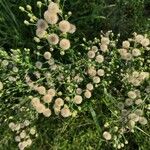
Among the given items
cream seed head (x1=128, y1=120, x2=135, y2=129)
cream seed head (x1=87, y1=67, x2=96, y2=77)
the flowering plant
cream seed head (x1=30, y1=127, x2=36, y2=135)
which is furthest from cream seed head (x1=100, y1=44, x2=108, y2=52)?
cream seed head (x1=30, y1=127, x2=36, y2=135)

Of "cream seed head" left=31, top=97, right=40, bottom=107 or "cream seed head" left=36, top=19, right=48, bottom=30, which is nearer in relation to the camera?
"cream seed head" left=36, top=19, right=48, bottom=30

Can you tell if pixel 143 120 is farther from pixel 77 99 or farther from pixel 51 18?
pixel 51 18

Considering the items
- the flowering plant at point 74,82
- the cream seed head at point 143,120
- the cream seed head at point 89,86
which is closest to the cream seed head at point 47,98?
the flowering plant at point 74,82

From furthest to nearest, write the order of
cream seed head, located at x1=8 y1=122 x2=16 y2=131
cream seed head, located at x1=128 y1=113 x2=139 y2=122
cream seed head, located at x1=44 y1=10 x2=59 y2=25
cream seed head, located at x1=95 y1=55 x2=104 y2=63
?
1. cream seed head, located at x1=8 y1=122 x2=16 y2=131
2. cream seed head, located at x1=95 y1=55 x2=104 y2=63
3. cream seed head, located at x1=128 y1=113 x2=139 y2=122
4. cream seed head, located at x1=44 y1=10 x2=59 y2=25

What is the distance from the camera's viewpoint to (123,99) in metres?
3.26

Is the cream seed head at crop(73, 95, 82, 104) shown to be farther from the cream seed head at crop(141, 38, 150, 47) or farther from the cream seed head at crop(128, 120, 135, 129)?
the cream seed head at crop(141, 38, 150, 47)

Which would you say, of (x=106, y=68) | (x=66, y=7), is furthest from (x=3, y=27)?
(x=106, y=68)

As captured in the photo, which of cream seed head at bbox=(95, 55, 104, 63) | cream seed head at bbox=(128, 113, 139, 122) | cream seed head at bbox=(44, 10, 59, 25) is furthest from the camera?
cream seed head at bbox=(95, 55, 104, 63)

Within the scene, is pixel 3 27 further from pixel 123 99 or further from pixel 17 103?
pixel 123 99

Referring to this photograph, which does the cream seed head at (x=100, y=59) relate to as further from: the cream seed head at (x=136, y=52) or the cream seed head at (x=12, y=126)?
the cream seed head at (x=12, y=126)

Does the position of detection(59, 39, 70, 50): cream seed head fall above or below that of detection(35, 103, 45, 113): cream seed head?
above

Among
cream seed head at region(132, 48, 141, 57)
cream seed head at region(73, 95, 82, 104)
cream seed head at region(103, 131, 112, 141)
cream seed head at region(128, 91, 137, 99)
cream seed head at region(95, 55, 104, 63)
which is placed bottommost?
cream seed head at region(103, 131, 112, 141)

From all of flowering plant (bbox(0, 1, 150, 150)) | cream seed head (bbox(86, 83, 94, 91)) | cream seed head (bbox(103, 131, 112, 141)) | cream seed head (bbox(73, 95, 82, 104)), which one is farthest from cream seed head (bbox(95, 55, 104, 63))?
cream seed head (bbox(103, 131, 112, 141))

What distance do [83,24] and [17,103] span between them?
83cm
